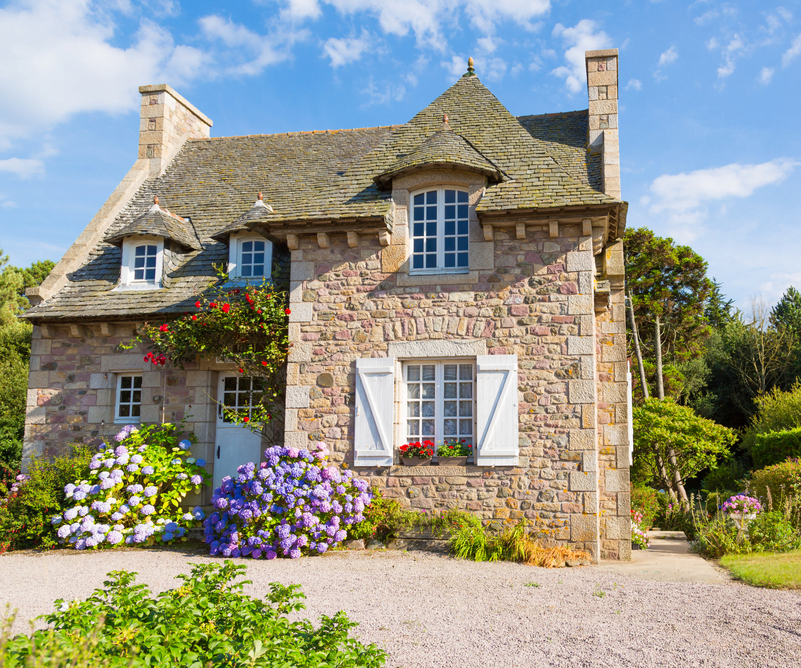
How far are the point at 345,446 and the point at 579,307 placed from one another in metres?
3.47

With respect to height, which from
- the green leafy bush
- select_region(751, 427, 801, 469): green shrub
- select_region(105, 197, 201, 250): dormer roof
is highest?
select_region(105, 197, 201, 250): dormer roof

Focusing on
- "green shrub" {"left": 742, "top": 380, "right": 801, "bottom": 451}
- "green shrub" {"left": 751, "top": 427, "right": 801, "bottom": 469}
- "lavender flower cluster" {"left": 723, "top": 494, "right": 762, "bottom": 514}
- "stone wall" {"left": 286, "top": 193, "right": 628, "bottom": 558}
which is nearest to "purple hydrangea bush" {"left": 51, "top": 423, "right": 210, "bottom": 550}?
"stone wall" {"left": 286, "top": 193, "right": 628, "bottom": 558}

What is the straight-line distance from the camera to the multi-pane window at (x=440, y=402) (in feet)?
A: 28.8

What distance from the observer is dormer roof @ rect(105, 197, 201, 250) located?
1069cm

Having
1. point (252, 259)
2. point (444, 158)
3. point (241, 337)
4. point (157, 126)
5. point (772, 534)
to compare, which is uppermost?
point (157, 126)

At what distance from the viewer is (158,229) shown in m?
10.7

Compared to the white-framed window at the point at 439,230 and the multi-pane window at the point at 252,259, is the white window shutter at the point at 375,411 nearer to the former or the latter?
the white-framed window at the point at 439,230

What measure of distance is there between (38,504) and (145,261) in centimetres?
404

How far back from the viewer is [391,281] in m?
9.08

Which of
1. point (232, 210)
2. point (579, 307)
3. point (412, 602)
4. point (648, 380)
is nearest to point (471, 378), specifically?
point (579, 307)

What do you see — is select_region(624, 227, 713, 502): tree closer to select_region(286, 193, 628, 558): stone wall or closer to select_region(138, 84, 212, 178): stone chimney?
select_region(286, 193, 628, 558): stone wall

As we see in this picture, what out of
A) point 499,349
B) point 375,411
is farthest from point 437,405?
point 499,349

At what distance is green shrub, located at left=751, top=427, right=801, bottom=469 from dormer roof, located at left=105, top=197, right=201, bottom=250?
1225 cm

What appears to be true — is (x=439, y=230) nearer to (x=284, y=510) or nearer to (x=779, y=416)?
(x=284, y=510)
